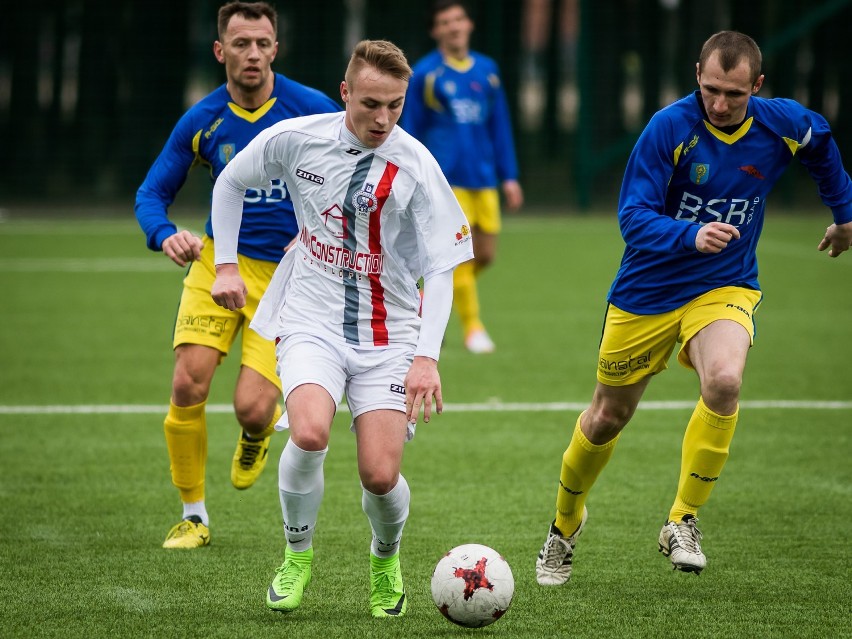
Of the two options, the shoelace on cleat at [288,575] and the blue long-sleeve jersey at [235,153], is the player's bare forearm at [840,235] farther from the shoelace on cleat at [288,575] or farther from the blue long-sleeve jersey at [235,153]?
the shoelace on cleat at [288,575]

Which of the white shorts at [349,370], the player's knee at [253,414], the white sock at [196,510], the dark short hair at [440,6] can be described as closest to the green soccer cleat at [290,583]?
the white shorts at [349,370]

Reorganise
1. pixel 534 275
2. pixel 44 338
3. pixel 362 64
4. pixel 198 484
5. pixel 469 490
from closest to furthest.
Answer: pixel 362 64, pixel 198 484, pixel 469 490, pixel 44 338, pixel 534 275

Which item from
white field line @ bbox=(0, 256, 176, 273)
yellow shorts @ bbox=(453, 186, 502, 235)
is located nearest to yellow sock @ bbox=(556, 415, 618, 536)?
yellow shorts @ bbox=(453, 186, 502, 235)

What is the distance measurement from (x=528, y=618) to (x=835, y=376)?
17.6ft

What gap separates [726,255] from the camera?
486cm

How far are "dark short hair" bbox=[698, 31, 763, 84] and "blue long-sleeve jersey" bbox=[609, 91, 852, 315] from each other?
0.23m

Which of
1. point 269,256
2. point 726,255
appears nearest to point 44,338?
point 269,256

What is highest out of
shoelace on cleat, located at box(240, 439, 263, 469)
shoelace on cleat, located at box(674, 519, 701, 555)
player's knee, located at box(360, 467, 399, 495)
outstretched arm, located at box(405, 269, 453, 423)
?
outstretched arm, located at box(405, 269, 453, 423)

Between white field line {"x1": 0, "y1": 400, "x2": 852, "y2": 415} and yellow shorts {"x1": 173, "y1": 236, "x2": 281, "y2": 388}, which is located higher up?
yellow shorts {"x1": 173, "y1": 236, "x2": 281, "y2": 388}

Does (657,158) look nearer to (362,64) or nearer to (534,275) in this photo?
(362,64)

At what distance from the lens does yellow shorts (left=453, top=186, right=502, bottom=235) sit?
1034 cm

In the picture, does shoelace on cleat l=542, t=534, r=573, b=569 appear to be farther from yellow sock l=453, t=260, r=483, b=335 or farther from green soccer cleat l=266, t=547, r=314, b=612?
yellow sock l=453, t=260, r=483, b=335

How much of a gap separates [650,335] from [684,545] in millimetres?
822

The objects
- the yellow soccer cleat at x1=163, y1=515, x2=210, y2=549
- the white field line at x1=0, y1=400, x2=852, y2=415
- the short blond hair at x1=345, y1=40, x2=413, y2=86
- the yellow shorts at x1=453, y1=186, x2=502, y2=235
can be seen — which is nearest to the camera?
the short blond hair at x1=345, y1=40, x2=413, y2=86
